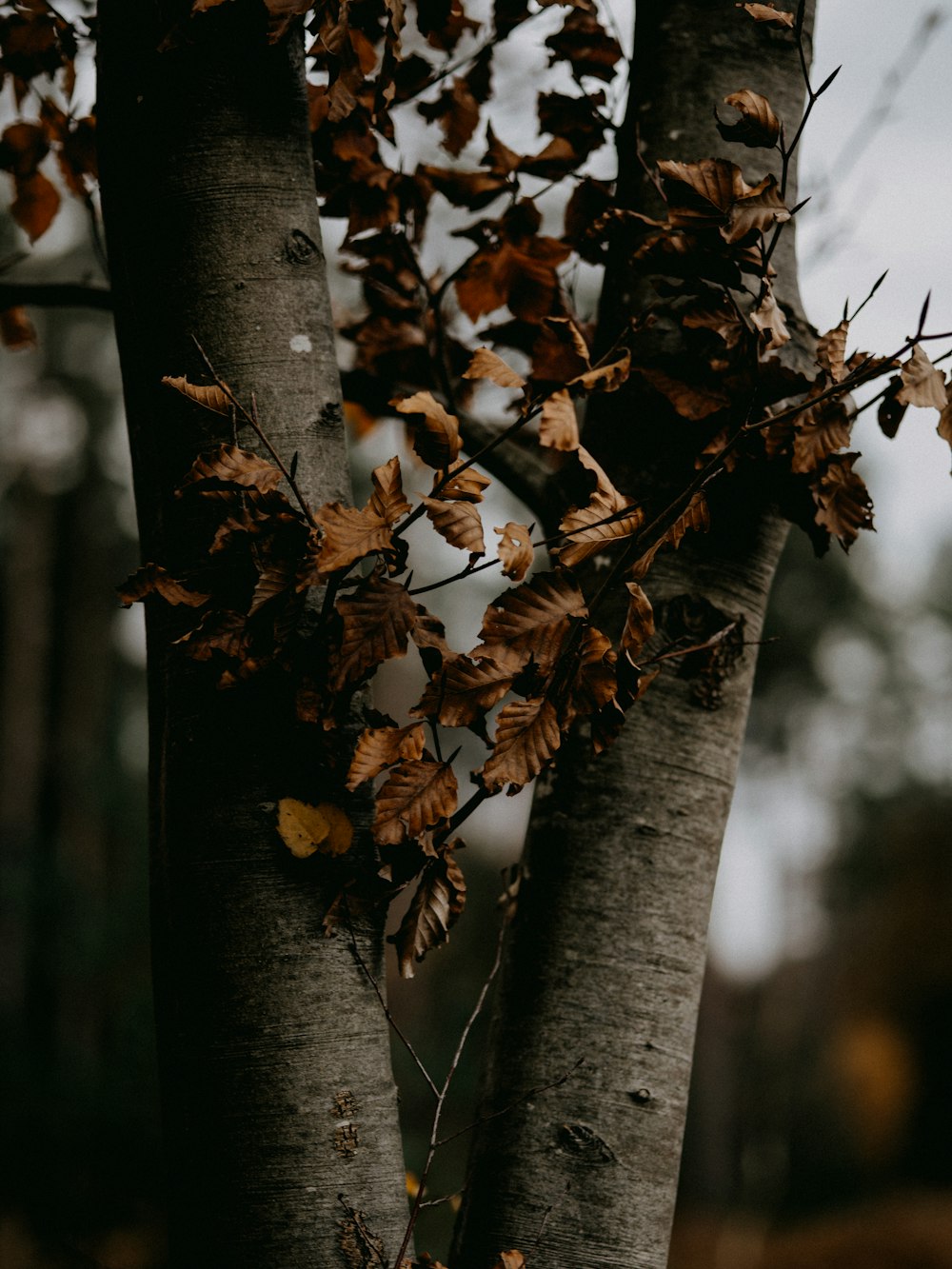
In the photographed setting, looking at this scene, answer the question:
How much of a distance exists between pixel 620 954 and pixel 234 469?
686 mm

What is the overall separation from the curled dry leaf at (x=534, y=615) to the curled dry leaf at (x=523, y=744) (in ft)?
0.17

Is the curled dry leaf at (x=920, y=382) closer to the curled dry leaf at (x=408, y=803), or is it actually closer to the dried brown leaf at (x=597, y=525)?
the dried brown leaf at (x=597, y=525)

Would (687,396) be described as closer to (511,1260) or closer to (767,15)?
(767,15)

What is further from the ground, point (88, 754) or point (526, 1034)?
point (88, 754)

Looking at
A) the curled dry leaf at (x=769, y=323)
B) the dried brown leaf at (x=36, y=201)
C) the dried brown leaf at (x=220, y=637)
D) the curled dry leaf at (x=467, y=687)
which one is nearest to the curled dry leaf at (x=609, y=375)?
the curled dry leaf at (x=769, y=323)

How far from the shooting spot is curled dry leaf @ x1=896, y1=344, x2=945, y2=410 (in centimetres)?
98

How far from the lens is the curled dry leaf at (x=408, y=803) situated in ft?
3.20

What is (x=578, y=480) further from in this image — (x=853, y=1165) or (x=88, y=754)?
(x=853, y=1165)

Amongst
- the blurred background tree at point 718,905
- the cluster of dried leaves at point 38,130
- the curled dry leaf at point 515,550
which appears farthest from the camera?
the blurred background tree at point 718,905

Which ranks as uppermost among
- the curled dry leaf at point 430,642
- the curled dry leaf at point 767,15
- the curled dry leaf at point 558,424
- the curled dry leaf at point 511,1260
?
the curled dry leaf at point 767,15

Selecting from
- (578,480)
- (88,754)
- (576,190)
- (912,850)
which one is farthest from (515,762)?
(912,850)

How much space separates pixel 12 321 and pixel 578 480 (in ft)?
3.92

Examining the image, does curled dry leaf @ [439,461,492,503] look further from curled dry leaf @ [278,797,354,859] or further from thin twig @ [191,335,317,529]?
curled dry leaf @ [278,797,354,859]

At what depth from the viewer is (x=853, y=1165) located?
17078 millimetres
